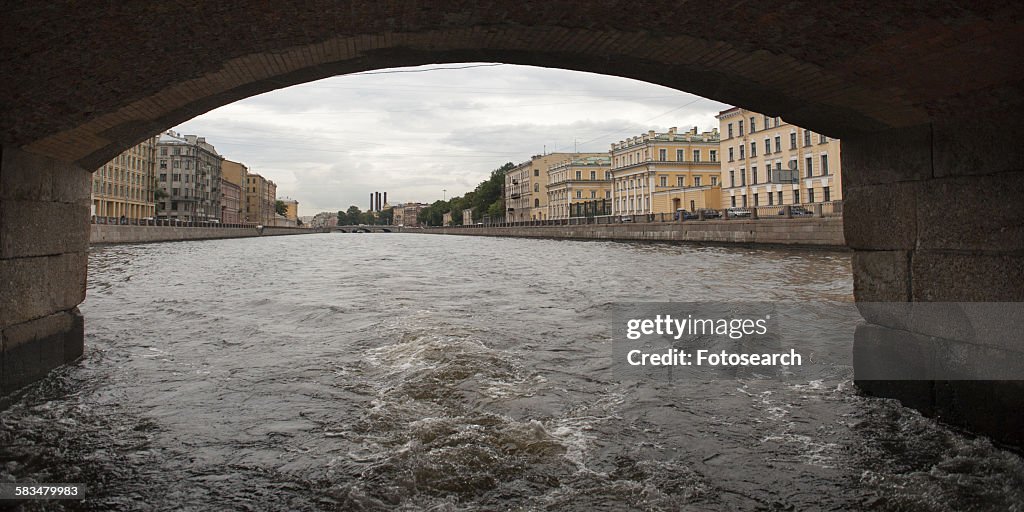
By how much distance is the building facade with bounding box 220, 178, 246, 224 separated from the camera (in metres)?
118

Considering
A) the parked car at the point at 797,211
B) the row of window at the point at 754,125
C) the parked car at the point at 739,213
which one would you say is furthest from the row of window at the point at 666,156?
the parked car at the point at 797,211

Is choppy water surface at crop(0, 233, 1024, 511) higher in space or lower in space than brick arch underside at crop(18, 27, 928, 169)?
lower

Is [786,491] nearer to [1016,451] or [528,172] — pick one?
[1016,451]

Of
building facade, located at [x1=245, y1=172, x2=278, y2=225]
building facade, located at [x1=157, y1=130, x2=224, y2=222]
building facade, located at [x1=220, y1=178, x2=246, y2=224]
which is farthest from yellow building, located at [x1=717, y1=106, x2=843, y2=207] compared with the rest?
building facade, located at [x1=245, y1=172, x2=278, y2=225]

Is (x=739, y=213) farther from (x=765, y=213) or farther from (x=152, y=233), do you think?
(x=152, y=233)

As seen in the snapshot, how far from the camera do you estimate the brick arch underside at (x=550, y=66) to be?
4422 millimetres

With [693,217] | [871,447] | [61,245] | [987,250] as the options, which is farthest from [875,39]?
[693,217]

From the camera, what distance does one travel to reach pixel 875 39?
12.0ft

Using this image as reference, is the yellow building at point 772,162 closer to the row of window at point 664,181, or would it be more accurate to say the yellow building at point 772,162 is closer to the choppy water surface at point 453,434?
the row of window at point 664,181

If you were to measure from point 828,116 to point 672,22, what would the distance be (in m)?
1.93

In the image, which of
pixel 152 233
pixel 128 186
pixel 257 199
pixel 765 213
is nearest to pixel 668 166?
pixel 765 213

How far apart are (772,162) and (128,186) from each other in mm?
71879

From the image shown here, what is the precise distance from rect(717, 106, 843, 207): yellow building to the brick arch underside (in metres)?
41.8

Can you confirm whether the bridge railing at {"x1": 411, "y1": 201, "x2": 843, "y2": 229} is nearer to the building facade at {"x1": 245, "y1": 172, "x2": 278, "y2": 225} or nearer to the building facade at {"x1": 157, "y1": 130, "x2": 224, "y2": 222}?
the building facade at {"x1": 157, "y1": 130, "x2": 224, "y2": 222}
